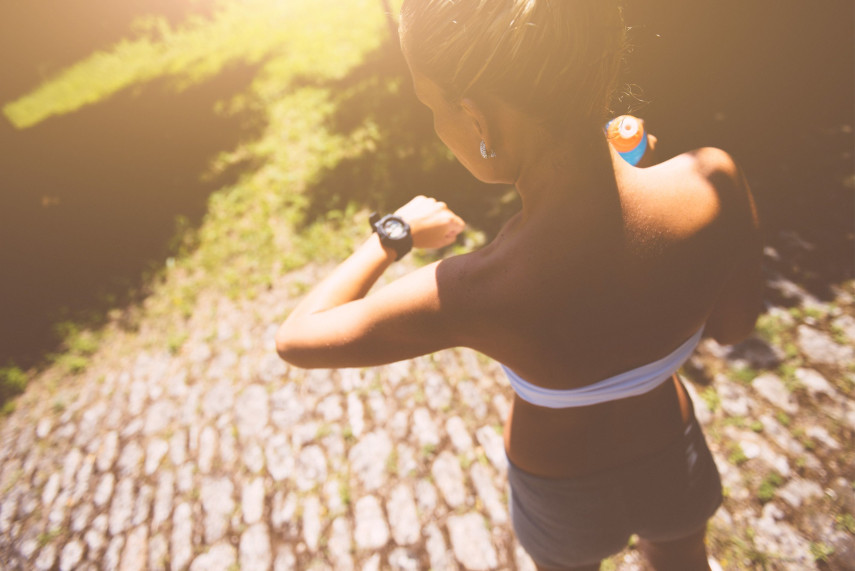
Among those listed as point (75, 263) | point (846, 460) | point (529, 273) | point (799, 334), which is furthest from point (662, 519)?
point (75, 263)

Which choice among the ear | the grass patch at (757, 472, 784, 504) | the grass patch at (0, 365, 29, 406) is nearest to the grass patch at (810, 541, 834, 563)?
the grass patch at (757, 472, 784, 504)

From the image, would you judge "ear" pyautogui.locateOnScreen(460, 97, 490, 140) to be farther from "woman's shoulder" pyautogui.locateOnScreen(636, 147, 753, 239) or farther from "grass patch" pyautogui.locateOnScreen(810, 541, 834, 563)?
"grass patch" pyautogui.locateOnScreen(810, 541, 834, 563)

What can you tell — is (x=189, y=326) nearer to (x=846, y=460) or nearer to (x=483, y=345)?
(x=483, y=345)

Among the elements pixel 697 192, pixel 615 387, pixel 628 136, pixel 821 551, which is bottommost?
pixel 821 551

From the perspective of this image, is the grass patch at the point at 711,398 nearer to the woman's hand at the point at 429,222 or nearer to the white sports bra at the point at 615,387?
the white sports bra at the point at 615,387

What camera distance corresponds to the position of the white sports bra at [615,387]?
1229 mm

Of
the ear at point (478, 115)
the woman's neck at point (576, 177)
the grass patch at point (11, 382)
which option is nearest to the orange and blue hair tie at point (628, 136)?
the woman's neck at point (576, 177)

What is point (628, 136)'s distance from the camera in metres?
1.50

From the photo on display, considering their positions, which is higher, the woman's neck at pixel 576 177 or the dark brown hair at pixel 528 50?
the dark brown hair at pixel 528 50

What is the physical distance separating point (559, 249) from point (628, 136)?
0.73m

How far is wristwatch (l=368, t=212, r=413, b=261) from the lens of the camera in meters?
1.65

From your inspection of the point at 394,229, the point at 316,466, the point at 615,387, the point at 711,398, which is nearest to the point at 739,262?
the point at 615,387

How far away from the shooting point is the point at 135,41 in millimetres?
18156

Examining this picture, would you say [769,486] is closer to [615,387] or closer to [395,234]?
[615,387]
